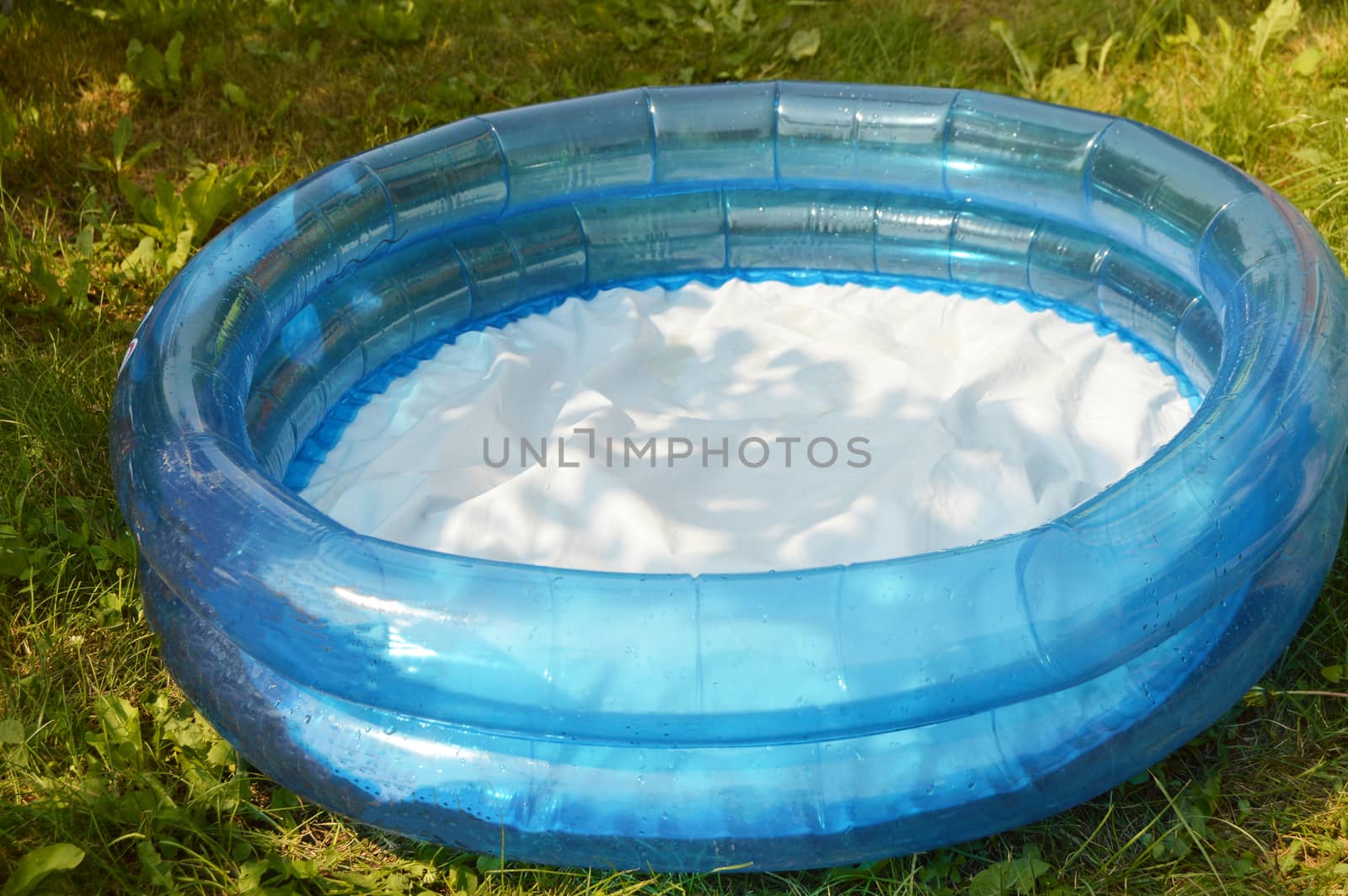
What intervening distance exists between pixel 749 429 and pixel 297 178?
188cm

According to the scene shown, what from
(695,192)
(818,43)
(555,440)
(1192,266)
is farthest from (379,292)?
(818,43)

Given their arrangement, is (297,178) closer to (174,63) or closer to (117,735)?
(174,63)

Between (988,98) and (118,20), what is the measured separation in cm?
293

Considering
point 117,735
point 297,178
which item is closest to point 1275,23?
point 297,178

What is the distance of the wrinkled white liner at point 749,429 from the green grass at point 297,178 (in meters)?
0.53

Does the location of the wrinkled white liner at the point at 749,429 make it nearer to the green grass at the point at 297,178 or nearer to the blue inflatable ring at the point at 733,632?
the blue inflatable ring at the point at 733,632

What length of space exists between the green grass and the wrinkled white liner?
528 millimetres

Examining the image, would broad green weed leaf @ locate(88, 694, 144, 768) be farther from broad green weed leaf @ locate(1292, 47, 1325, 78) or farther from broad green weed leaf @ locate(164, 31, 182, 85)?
broad green weed leaf @ locate(1292, 47, 1325, 78)

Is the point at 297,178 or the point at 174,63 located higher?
the point at 174,63

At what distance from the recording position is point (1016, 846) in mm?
2045

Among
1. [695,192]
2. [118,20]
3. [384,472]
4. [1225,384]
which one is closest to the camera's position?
[1225,384]

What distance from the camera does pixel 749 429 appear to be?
277 cm

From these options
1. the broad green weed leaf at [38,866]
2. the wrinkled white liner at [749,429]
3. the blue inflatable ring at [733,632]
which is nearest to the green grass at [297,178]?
the broad green weed leaf at [38,866]

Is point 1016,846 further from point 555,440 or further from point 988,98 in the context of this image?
point 988,98
